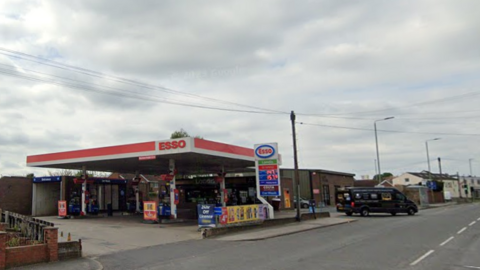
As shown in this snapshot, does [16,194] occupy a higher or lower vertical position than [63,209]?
higher

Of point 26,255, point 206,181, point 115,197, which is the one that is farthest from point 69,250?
point 206,181

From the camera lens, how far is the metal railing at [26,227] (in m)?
13.1

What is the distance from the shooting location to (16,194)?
31719 mm

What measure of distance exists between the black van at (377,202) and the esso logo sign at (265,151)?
12.3 meters

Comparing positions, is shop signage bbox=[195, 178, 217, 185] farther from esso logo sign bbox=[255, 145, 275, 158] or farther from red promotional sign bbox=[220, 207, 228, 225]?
red promotional sign bbox=[220, 207, 228, 225]

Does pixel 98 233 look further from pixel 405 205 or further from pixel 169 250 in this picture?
pixel 405 205

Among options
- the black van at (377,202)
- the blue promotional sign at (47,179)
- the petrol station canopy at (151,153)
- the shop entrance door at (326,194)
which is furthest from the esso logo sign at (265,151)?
the shop entrance door at (326,194)

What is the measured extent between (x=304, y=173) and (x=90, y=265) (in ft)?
142

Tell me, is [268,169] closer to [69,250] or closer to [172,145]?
[172,145]

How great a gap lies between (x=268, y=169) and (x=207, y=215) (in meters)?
5.83

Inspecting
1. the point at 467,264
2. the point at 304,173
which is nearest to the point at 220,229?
the point at 467,264

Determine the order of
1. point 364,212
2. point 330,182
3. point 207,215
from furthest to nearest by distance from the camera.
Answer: point 330,182 → point 364,212 → point 207,215

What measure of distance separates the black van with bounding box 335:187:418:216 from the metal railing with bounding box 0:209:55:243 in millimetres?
25488

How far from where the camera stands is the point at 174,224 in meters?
24.6
